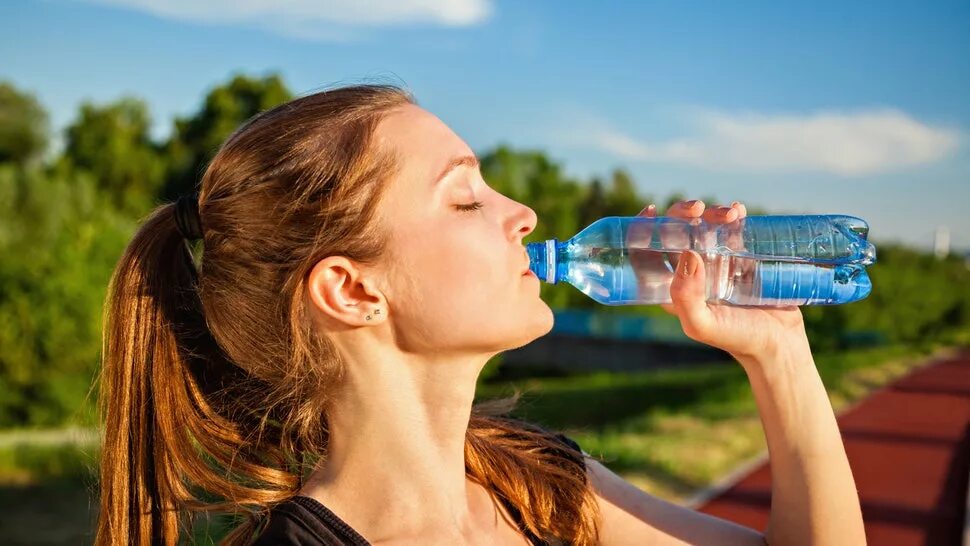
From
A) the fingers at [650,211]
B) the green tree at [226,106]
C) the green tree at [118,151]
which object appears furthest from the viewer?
the green tree at [118,151]

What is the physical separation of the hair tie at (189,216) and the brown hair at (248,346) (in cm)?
2

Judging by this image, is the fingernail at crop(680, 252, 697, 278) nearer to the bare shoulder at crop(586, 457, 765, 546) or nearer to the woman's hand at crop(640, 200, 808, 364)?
the woman's hand at crop(640, 200, 808, 364)

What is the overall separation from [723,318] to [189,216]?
3.85 feet

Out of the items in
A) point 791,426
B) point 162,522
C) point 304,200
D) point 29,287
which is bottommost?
point 29,287

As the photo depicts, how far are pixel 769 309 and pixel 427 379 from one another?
0.80 metres

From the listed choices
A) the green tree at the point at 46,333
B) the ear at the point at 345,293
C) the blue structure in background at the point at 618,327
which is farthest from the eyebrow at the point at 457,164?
the blue structure in background at the point at 618,327

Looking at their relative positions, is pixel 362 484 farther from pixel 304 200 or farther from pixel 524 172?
pixel 524 172

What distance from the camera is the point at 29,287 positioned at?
712 inches

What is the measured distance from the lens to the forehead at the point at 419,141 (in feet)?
6.03

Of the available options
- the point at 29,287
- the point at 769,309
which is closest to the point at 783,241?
the point at 769,309

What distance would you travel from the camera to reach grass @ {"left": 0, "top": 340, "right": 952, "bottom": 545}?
7305mm

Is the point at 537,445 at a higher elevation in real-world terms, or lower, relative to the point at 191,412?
lower

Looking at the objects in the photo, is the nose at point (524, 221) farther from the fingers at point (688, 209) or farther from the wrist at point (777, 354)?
the wrist at point (777, 354)

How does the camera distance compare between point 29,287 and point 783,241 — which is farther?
point 29,287
